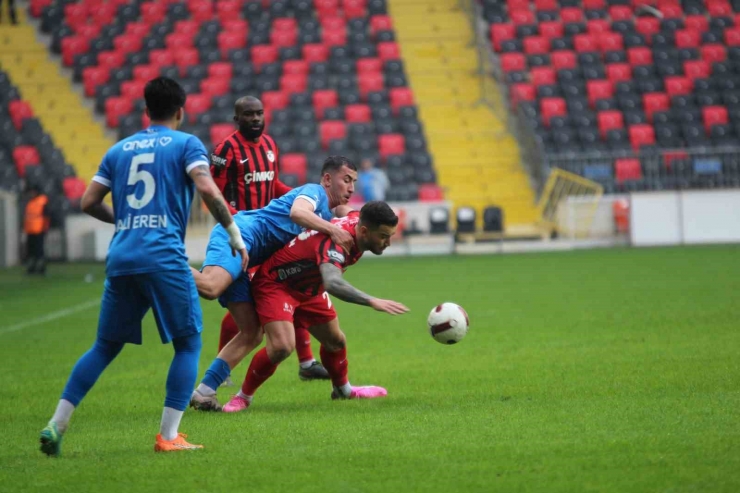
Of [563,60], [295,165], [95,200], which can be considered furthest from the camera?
[563,60]

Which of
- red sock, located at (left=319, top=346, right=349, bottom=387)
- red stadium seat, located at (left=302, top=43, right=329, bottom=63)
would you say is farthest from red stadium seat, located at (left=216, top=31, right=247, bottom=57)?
red sock, located at (left=319, top=346, right=349, bottom=387)

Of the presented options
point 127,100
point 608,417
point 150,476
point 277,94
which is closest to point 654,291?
point 608,417

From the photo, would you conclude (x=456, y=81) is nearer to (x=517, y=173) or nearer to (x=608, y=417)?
(x=517, y=173)

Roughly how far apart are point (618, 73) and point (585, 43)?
1.61 m

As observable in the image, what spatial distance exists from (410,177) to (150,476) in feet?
74.4

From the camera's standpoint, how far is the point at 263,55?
31312 millimetres

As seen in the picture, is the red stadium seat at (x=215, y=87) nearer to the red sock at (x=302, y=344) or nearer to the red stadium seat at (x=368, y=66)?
the red stadium seat at (x=368, y=66)

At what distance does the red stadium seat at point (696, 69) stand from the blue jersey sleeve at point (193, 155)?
26216mm

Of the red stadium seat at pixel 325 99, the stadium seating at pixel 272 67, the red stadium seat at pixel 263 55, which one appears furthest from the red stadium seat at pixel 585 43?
the red stadium seat at pixel 263 55

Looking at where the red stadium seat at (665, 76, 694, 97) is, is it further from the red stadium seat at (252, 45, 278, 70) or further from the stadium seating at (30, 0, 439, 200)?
the red stadium seat at (252, 45, 278, 70)

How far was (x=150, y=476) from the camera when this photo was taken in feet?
16.9

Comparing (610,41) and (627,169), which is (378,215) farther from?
(610,41)

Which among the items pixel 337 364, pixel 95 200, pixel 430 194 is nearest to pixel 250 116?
pixel 337 364

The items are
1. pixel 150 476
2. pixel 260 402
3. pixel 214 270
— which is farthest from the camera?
pixel 260 402
